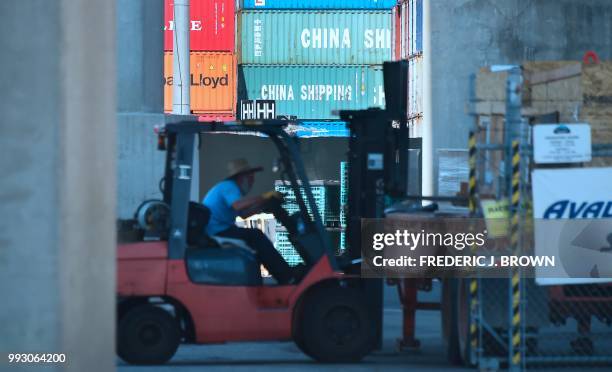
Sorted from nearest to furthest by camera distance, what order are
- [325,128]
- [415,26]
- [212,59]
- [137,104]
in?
[137,104] → [415,26] → [325,128] → [212,59]

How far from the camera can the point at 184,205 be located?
33.2 feet

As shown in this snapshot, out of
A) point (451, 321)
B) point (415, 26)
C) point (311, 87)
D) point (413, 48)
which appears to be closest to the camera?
point (451, 321)

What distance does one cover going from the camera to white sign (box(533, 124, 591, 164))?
9.12 metres

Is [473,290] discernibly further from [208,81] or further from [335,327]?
[208,81]

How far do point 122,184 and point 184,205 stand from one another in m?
8.84

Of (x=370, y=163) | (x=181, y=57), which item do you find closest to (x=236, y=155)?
(x=181, y=57)

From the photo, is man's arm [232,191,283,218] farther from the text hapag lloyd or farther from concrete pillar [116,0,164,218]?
the text hapag lloyd

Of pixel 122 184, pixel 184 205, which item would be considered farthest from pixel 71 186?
pixel 122 184

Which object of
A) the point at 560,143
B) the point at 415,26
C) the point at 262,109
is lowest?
the point at 560,143

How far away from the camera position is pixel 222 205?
10.4m

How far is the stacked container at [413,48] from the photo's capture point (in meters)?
33.4

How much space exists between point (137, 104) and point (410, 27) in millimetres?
17184

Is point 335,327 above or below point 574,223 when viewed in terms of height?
below

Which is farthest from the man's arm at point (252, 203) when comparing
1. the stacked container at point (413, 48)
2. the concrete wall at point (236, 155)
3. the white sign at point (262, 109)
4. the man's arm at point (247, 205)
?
the white sign at point (262, 109)
